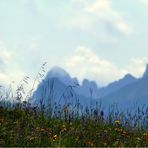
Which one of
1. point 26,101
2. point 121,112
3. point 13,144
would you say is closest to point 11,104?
point 26,101

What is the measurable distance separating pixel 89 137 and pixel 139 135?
1.53 metres

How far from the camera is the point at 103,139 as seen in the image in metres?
9.91

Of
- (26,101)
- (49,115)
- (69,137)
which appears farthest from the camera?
(26,101)

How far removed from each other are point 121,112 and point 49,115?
7.81ft

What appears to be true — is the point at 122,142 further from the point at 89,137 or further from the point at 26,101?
the point at 26,101

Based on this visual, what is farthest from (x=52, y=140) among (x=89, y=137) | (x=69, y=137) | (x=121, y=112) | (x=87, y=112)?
(x=121, y=112)

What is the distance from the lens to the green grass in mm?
9227

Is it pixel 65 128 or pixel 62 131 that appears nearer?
pixel 62 131

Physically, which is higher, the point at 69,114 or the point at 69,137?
the point at 69,114

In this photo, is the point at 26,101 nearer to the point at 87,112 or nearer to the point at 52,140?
the point at 87,112

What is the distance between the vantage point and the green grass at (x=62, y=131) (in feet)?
30.3

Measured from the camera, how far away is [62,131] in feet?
33.8

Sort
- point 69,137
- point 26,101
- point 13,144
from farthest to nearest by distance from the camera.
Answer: point 26,101 < point 69,137 < point 13,144

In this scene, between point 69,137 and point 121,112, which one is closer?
point 69,137
